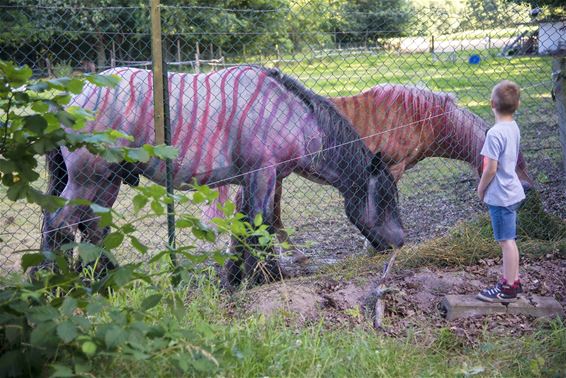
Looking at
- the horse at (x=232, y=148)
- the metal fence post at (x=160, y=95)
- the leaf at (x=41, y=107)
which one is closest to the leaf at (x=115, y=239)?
the leaf at (x=41, y=107)

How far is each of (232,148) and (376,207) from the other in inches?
54.6

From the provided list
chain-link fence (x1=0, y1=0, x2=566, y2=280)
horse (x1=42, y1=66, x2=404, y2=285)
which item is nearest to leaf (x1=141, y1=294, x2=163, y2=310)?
chain-link fence (x1=0, y1=0, x2=566, y2=280)

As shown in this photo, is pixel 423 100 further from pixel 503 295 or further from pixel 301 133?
pixel 503 295

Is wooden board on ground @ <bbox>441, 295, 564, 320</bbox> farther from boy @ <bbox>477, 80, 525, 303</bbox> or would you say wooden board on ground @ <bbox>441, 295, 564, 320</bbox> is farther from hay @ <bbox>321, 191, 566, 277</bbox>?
hay @ <bbox>321, 191, 566, 277</bbox>

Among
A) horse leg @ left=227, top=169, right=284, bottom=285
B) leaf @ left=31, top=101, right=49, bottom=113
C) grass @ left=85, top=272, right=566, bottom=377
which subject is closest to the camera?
leaf @ left=31, top=101, right=49, bottom=113

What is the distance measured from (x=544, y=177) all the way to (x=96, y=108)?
16.1ft

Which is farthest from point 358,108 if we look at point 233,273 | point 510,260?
point 510,260

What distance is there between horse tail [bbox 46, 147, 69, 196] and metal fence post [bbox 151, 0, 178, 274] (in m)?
1.02

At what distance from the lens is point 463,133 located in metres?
6.73

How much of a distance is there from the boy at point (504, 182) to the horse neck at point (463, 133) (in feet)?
7.49

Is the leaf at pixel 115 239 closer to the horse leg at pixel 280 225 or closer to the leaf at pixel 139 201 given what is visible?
the leaf at pixel 139 201

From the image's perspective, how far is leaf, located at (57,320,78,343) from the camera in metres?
2.48

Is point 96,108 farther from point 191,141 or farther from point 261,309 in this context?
point 261,309

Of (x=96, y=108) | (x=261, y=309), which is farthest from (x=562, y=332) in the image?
(x=96, y=108)
